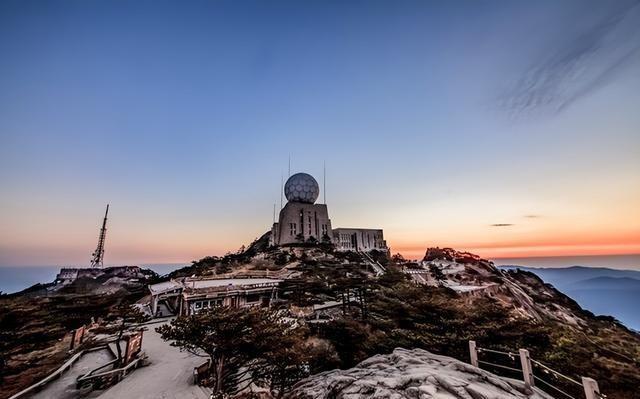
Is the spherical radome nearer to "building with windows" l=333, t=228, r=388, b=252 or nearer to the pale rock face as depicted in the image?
"building with windows" l=333, t=228, r=388, b=252

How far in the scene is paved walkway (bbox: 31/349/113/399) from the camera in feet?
30.9

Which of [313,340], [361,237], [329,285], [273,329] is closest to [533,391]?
[273,329]

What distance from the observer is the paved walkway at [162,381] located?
9.18m

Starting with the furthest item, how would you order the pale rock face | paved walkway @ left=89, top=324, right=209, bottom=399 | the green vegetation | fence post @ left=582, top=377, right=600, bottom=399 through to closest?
paved walkway @ left=89, top=324, right=209, bottom=399
the green vegetation
the pale rock face
fence post @ left=582, top=377, right=600, bottom=399

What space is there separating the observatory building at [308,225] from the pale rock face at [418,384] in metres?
37.7

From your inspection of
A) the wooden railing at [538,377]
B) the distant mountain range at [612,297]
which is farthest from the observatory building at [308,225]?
the distant mountain range at [612,297]

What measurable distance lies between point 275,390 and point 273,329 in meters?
2.80

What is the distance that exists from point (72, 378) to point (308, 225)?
1534 inches

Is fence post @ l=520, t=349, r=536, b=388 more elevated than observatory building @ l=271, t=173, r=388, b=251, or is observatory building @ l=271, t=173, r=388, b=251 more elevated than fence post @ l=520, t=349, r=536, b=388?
observatory building @ l=271, t=173, r=388, b=251

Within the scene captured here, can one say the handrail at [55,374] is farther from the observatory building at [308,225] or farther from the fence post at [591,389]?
the observatory building at [308,225]

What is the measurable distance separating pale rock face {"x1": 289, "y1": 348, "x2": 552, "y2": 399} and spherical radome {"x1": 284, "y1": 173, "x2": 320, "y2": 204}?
41075 mm

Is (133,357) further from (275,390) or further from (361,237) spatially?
(361,237)

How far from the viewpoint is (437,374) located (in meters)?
7.25

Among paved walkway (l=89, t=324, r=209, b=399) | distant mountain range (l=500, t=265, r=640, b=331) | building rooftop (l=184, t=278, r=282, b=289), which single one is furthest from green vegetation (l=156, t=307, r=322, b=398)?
distant mountain range (l=500, t=265, r=640, b=331)
